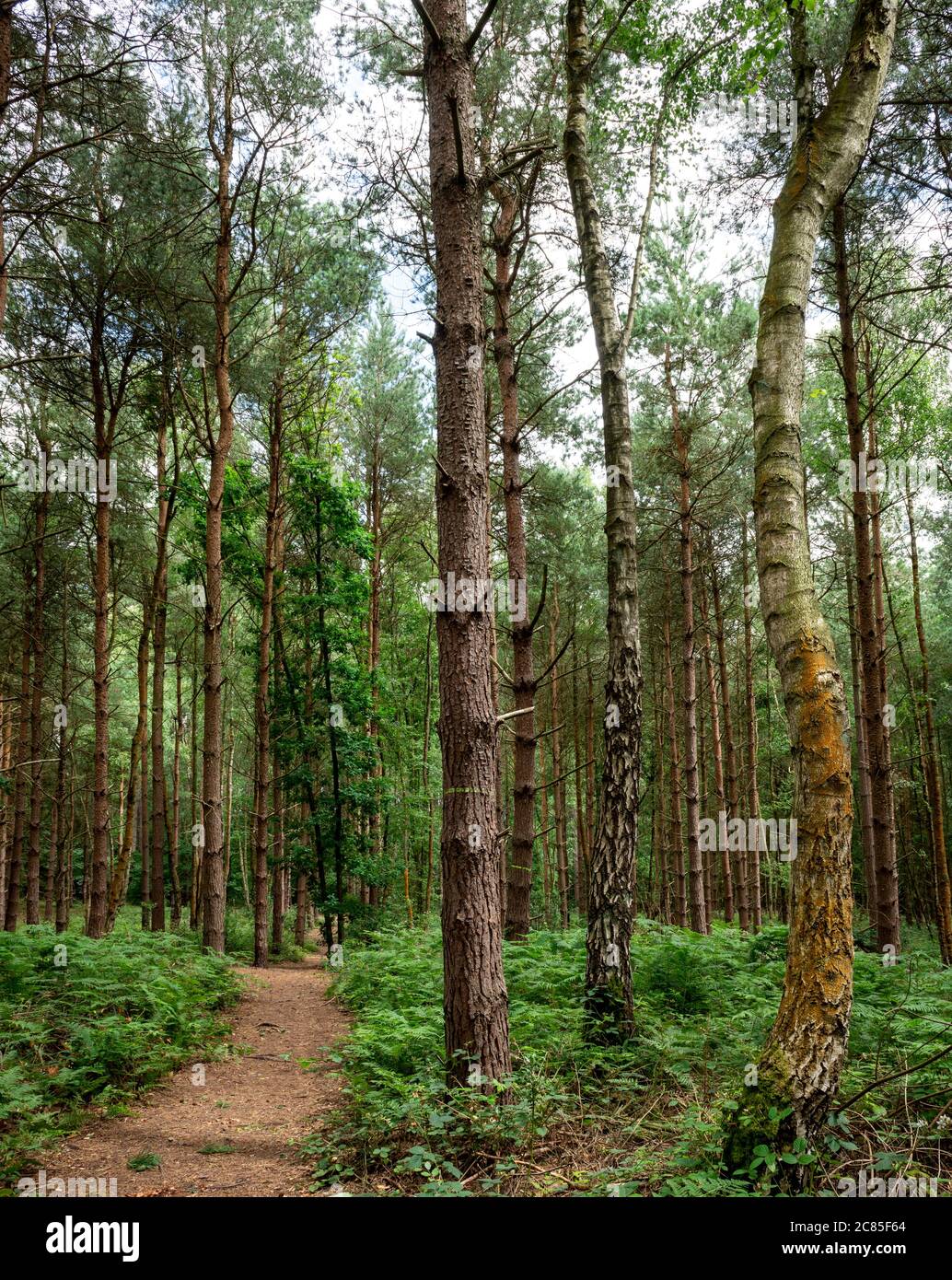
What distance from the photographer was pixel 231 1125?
5090 millimetres

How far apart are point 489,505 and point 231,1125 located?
4721mm

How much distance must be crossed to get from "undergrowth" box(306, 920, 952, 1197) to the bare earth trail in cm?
33

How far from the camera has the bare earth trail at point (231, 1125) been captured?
400cm

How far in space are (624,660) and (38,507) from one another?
11872 mm

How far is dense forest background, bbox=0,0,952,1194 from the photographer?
387cm

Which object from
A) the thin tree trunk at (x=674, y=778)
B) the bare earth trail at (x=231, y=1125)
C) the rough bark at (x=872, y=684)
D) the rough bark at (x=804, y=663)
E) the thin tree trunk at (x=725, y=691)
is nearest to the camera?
the rough bark at (x=804, y=663)

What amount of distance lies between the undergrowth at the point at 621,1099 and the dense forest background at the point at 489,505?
0.04 metres

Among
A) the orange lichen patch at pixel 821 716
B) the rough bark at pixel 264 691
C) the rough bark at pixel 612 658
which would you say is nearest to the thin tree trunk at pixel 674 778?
the rough bark at pixel 264 691

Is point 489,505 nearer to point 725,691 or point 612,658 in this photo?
point 612,658

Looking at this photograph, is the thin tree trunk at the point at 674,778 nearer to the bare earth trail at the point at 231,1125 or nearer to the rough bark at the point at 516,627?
the rough bark at the point at 516,627

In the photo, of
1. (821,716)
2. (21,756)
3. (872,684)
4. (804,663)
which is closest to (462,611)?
(804,663)

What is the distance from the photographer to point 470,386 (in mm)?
4578
